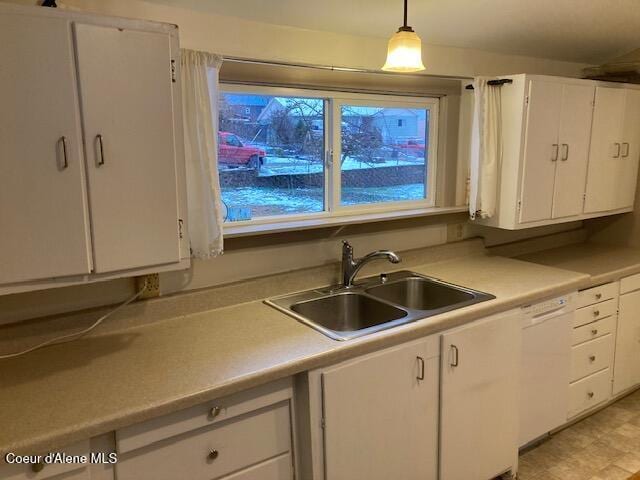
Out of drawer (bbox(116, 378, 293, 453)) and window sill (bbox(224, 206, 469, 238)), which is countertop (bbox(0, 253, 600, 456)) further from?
window sill (bbox(224, 206, 469, 238))

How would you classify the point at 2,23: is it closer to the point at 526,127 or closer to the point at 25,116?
the point at 25,116

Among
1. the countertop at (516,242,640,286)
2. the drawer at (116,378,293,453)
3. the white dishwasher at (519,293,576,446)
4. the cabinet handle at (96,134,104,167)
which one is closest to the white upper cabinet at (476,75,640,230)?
the countertop at (516,242,640,286)

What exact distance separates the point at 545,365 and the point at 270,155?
1685mm

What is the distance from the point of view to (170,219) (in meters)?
1.55

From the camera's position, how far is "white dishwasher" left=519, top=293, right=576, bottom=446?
7.56ft

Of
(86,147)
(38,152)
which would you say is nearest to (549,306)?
(86,147)

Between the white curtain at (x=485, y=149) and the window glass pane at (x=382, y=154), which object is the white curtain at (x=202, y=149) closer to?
the window glass pane at (x=382, y=154)

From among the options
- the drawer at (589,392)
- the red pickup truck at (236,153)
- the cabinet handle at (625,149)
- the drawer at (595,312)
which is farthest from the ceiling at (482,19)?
Result: the drawer at (589,392)

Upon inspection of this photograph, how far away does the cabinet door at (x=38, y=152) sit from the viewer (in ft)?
4.16

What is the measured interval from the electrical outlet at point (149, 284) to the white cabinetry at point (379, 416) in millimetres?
739

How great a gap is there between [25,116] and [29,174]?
151mm

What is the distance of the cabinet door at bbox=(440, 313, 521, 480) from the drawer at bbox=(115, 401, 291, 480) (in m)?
0.73

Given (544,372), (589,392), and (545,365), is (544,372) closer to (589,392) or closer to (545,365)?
(545,365)

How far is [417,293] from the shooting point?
248cm
